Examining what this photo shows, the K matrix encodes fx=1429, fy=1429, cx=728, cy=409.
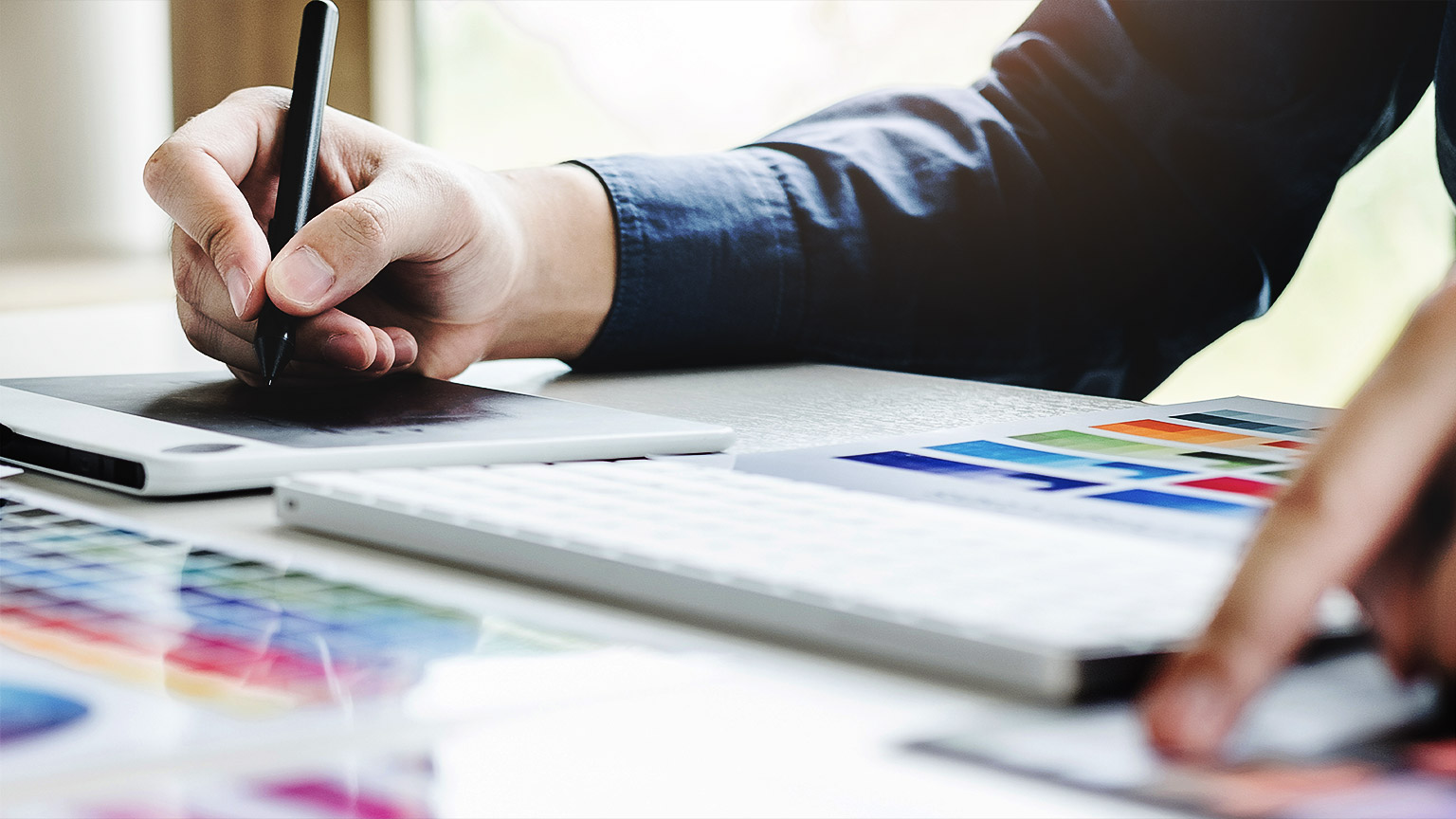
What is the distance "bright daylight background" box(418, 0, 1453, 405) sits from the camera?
2902 mm

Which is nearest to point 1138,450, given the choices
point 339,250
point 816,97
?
point 339,250

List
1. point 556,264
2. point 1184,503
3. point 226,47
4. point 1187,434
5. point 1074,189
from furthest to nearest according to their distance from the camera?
point 226,47
point 1074,189
point 556,264
point 1187,434
point 1184,503

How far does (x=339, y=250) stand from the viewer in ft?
1.85

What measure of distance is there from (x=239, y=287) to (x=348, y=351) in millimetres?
62

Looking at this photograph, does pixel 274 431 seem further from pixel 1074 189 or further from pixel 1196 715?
pixel 1074 189

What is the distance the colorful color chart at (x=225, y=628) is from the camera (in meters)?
0.25

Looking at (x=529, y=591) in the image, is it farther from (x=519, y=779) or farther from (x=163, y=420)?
(x=163, y=420)

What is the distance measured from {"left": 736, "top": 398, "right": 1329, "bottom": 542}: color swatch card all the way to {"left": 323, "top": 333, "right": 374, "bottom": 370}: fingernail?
233 mm

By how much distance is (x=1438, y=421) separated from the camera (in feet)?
0.89

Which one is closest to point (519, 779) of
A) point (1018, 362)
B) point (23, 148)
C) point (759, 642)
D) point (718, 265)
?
point (759, 642)

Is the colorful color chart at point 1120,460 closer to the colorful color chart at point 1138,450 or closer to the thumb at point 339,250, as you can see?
the colorful color chart at point 1138,450

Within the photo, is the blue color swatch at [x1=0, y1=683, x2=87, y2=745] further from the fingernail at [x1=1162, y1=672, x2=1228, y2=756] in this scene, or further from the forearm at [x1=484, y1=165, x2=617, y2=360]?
the forearm at [x1=484, y1=165, x2=617, y2=360]

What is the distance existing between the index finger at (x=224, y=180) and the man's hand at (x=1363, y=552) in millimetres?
425

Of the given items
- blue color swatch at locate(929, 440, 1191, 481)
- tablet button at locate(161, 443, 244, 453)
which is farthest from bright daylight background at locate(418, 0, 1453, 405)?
tablet button at locate(161, 443, 244, 453)
